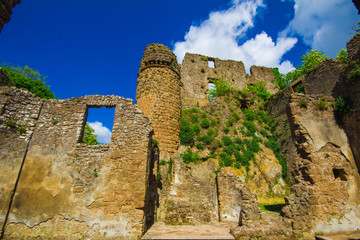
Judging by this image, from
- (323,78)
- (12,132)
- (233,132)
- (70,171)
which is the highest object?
(323,78)

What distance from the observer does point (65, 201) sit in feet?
21.7

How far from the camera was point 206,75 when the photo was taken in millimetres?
26219

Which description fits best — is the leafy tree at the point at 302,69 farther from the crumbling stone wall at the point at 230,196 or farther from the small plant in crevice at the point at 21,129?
the small plant in crevice at the point at 21,129

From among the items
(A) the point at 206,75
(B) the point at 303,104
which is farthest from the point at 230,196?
(A) the point at 206,75

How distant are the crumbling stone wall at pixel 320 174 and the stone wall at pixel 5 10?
965 cm

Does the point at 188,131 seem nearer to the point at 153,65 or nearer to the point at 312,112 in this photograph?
the point at 153,65

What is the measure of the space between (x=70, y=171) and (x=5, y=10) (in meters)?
5.30

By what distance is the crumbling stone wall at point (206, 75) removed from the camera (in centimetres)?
2453

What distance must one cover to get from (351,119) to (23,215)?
12.9m

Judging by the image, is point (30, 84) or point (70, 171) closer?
point (70, 171)

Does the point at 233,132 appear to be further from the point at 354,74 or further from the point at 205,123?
the point at 354,74

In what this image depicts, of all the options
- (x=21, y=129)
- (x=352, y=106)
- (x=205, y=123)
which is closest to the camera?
(x=21, y=129)

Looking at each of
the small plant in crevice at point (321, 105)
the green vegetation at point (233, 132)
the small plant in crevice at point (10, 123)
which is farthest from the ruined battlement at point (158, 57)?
the small plant in crevice at point (321, 105)

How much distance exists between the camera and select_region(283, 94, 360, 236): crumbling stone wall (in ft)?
21.5
